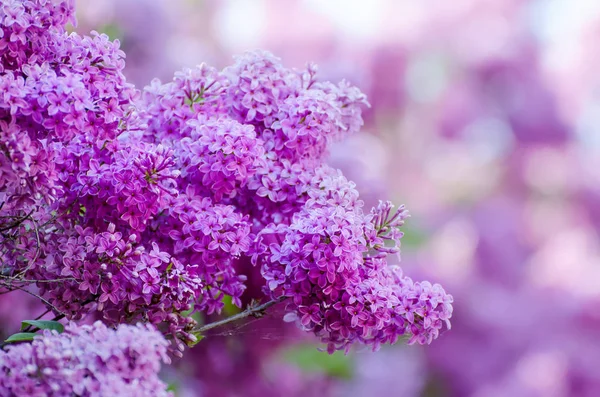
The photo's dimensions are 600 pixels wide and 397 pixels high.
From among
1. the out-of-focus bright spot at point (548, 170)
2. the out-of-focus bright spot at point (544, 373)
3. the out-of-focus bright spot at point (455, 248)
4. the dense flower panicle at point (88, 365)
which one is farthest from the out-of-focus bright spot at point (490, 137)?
the dense flower panicle at point (88, 365)

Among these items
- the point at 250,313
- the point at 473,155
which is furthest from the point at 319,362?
the point at 473,155

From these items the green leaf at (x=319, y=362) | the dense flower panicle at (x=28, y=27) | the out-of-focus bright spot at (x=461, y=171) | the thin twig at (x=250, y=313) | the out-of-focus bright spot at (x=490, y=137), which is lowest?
the thin twig at (x=250, y=313)

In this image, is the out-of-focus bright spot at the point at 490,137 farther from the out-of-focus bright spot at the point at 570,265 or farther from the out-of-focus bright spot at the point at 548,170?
the out-of-focus bright spot at the point at 570,265

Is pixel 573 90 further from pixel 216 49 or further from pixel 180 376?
pixel 180 376

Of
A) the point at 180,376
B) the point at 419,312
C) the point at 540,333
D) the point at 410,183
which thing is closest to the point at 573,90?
the point at 410,183

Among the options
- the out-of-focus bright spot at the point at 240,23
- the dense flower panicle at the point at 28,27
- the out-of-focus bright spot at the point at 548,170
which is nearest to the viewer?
the dense flower panicle at the point at 28,27

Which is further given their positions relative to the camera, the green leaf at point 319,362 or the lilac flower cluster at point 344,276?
the green leaf at point 319,362

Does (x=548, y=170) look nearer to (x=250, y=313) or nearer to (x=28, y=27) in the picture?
(x=250, y=313)

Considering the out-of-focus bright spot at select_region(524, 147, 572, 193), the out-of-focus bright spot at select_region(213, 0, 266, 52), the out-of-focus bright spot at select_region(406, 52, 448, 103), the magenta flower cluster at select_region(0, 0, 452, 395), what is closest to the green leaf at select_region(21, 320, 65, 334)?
the magenta flower cluster at select_region(0, 0, 452, 395)
